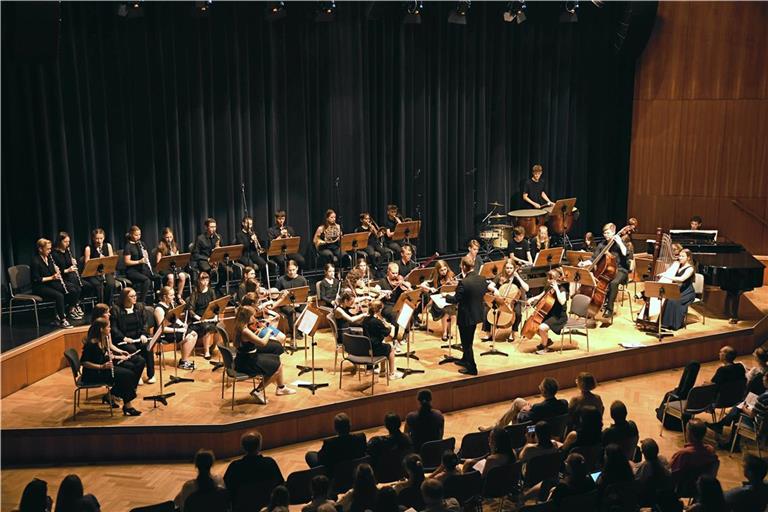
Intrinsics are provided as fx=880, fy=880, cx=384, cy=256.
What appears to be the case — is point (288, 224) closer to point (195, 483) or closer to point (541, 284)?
point (541, 284)

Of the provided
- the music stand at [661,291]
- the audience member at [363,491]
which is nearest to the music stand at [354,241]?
the music stand at [661,291]

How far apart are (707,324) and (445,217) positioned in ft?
15.9

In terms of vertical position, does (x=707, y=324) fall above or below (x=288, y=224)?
below

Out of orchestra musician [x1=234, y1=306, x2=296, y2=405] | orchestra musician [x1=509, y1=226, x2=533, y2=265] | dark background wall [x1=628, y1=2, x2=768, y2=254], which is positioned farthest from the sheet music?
dark background wall [x1=628, y1=2, x2=768, y2=254]

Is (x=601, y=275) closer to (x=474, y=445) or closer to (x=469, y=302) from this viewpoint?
(x=469, y=302)

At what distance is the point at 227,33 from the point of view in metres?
12.8

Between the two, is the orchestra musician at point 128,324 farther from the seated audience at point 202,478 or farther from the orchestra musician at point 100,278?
the seated audience at point 202,478

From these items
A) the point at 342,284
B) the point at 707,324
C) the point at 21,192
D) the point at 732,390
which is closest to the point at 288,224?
the point at 342,284

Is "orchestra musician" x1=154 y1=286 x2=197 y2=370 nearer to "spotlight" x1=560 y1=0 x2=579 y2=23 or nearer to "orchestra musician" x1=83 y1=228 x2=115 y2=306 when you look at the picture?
"orchestra musician" x1=83 y1=228 x2=115 y2=306

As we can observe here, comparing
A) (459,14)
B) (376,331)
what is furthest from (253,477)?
(459,14)

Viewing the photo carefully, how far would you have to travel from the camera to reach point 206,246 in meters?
11.9

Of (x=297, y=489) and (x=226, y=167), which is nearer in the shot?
(x=297, y=489)

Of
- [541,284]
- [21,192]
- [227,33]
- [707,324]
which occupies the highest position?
[227,33]

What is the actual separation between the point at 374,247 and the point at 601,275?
342cm
